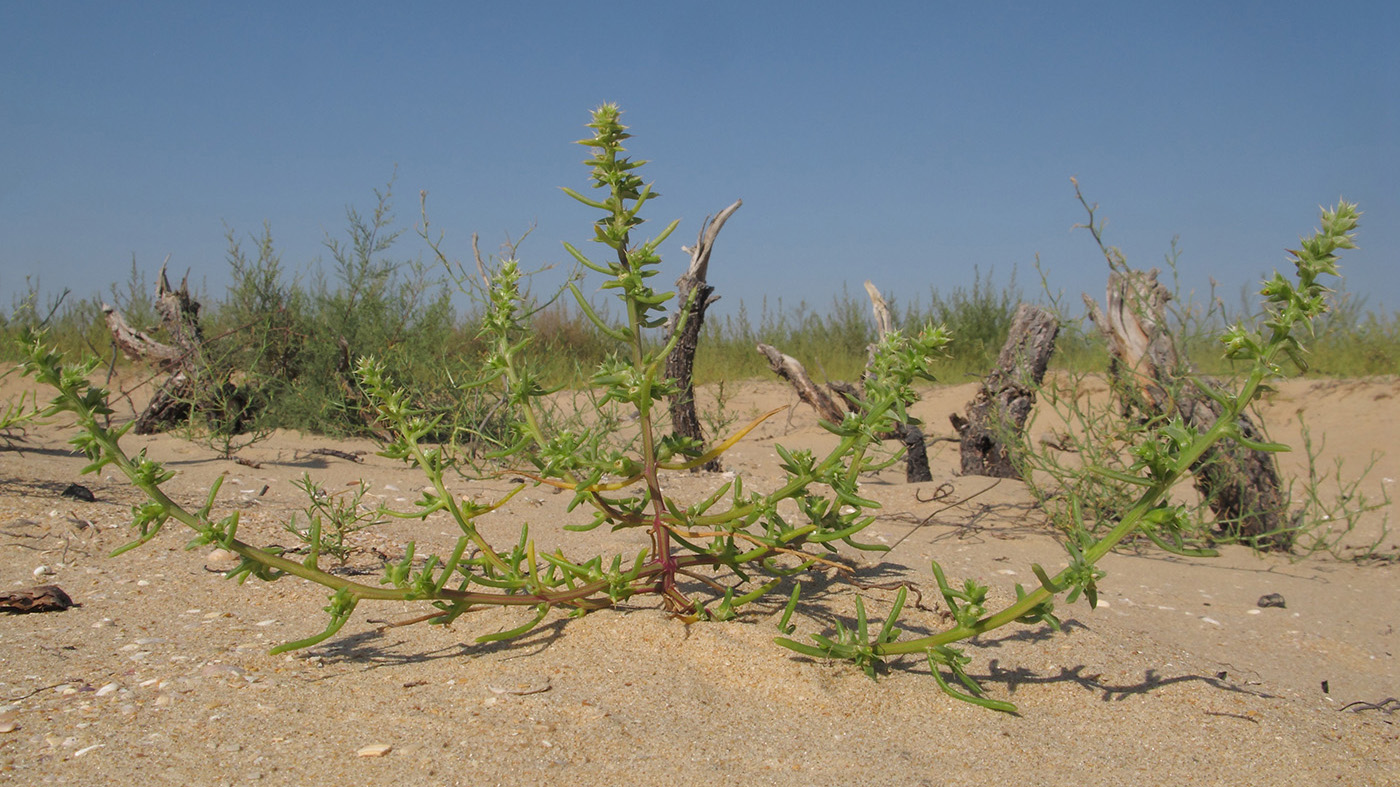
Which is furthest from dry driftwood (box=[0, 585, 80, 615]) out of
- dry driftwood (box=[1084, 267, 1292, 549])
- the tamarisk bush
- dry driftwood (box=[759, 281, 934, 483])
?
dry driftwood (box=[1084, 267, 1292, 549])

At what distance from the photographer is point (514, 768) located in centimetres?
156

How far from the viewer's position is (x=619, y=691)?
1.87 meters

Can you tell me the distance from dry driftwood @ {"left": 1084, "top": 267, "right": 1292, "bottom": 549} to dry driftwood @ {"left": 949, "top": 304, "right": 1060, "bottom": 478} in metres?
0.31

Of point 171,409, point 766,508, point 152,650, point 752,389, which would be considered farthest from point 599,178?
point 752,389

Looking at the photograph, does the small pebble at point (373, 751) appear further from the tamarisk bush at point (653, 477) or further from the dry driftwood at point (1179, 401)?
the dry driftwood at point (1179, 401)

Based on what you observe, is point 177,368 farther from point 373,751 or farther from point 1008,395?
point 1008,395

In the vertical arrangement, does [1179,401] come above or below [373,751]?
above

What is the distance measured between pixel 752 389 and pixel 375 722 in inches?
314

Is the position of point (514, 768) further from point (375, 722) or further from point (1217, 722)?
point (1217, 722)

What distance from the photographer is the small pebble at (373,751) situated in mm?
1570

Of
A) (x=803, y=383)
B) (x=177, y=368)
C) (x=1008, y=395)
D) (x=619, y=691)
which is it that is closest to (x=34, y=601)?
(x=619, y=691)

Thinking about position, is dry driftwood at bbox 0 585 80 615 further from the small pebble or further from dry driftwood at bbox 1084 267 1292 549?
dry driftwood at bbox 1084 267 1292 549

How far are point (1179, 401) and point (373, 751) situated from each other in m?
3.98

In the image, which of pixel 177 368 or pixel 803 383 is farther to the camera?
pixel 177 368
